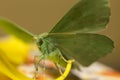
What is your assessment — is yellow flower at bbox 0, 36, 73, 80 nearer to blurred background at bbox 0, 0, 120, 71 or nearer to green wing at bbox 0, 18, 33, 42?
green wing at bbox 0, 18, 33, 42

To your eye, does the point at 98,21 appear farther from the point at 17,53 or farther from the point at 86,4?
the point at 17,53

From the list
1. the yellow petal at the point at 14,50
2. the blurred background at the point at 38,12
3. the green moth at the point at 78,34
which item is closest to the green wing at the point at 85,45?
the green moth at the point at 78,34

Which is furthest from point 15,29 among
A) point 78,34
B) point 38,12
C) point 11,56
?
point 38,12

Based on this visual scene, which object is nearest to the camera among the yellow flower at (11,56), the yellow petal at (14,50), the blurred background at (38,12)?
the yellow flower at (11,56)

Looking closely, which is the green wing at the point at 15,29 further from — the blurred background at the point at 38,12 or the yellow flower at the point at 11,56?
the blurred background at the point at 38,12

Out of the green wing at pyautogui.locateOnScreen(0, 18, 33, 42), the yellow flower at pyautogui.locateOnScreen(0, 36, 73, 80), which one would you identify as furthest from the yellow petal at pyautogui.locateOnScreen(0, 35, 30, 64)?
the green wing at pyautogui.locateOnScreen(0, 18, 33, 42)

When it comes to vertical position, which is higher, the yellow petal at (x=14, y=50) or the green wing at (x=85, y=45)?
the yellow petal at (x=14, y=50)

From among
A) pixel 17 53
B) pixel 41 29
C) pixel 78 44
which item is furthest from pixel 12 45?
pixel 41 29
